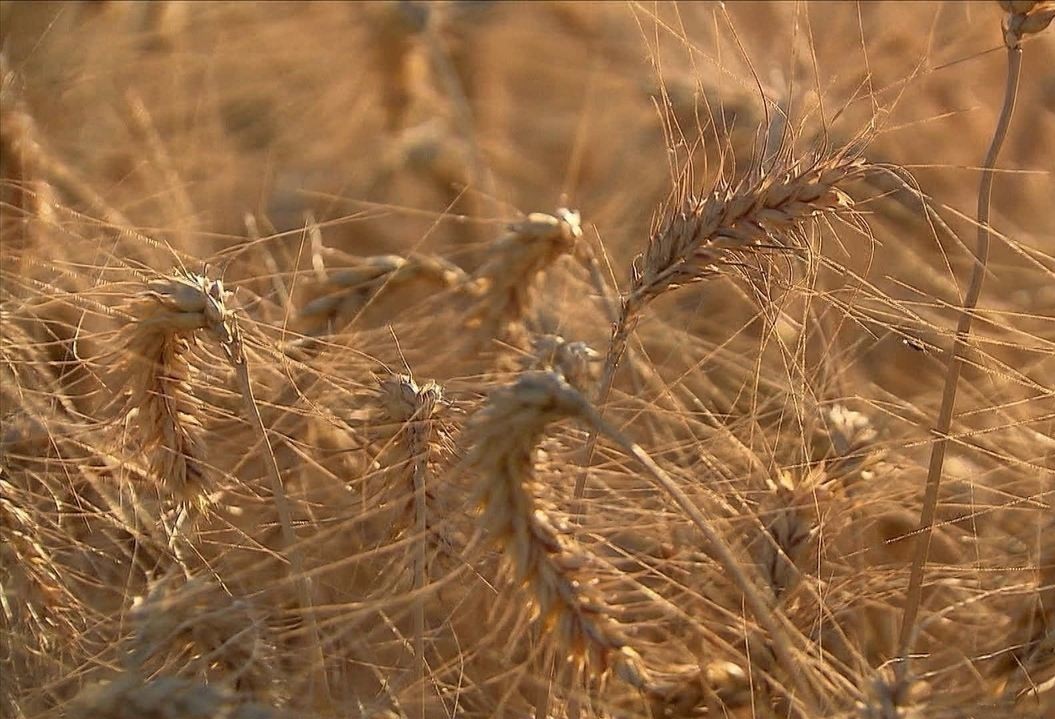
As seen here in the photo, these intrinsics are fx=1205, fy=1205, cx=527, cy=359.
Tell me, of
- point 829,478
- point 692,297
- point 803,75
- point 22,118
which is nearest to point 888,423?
point 829,478

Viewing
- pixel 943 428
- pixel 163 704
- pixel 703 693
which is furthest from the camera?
pixel 703 693

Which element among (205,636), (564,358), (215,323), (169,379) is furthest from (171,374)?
(564,358)

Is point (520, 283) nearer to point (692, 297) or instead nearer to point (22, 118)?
point (692, 297)

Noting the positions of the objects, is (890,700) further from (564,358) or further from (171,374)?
(171,374)

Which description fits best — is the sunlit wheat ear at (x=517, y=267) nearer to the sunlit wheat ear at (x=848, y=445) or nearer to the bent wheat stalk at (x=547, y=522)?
the sunlit wheat ear at (x=848, y=445)

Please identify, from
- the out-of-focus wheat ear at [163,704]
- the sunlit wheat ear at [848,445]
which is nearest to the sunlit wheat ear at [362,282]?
the sunlit wheat ear at [848,445]

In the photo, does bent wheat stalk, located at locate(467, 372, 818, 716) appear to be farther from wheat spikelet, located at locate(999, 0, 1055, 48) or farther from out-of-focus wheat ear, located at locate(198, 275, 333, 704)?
wheat spikelet, located at locate(999, 0, 1055, 48)

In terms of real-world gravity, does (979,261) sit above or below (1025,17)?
below
